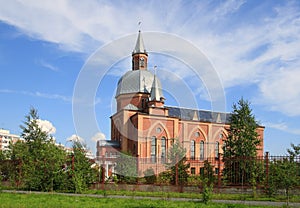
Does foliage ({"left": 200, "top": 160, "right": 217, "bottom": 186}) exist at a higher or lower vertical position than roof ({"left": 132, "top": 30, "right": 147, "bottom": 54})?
lower

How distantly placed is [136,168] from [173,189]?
13.0 feet

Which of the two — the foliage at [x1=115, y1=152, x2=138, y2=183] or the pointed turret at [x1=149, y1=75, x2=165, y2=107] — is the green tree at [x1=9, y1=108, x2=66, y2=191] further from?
the pointed turret at [x1=149, y1=75, x2=165, y2=107]

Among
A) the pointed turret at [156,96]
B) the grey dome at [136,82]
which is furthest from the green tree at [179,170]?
the grey dome at [136,82]

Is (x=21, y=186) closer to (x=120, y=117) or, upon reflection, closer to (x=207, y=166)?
(x=207, y=166)

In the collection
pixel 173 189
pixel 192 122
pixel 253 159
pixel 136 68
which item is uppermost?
pixel 136 68

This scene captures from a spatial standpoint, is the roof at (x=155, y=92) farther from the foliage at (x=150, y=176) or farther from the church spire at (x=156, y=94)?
the foliage at (x=150, y=176)

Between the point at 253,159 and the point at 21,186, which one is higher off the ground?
the point at 253,159

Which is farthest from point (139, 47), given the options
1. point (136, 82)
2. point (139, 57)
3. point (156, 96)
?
point (156, 96)

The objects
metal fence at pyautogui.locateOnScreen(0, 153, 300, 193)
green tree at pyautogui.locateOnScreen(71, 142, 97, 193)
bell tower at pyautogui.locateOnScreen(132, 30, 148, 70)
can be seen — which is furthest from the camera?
bell tower at pyautogui.locateOnScreen(132, 30, 148, 70)

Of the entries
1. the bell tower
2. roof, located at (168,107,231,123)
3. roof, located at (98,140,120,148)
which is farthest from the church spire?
the bell tower

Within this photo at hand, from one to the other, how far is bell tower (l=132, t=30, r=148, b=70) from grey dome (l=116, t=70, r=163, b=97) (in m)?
2.62

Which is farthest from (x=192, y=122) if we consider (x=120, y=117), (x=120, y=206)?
(x=120, y=206)

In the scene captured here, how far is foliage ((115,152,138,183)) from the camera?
20547mm

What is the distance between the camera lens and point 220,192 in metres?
16.9
